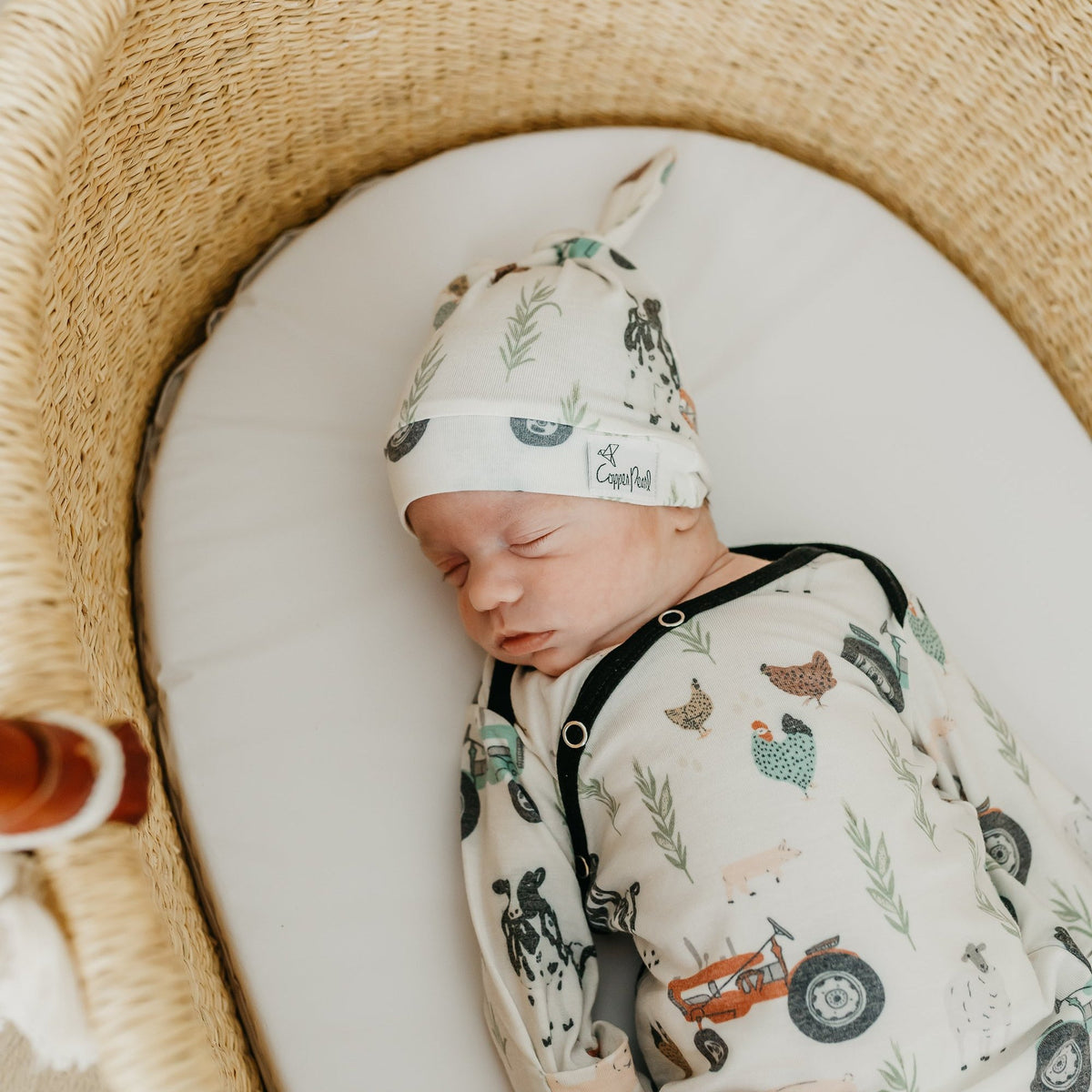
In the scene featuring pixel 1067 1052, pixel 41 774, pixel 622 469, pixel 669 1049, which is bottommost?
pixel 1067 1052

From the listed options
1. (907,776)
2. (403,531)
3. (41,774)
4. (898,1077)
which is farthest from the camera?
(403,531)

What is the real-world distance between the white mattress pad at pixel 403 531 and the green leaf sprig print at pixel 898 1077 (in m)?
0.26

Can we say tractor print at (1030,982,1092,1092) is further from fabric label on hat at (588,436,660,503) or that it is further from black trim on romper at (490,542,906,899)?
fabric label on hat at (588,436,660,503)

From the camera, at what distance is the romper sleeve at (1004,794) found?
0.94 metres

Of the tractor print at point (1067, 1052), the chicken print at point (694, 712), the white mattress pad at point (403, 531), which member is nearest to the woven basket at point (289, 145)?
the white mattress pad at point (403, 531)

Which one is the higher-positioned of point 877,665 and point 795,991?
point 877,665

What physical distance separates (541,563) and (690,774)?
0.23 metres

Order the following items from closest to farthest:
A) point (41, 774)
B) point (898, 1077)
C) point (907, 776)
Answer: point (41, 774) < point (898, 1077) < point (907, 776)

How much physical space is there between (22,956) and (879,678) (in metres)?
0.75

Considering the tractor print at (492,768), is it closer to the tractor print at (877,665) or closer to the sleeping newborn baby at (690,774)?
the sleeping newborn baby at (690,774)

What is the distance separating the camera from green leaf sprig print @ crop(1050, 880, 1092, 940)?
93 centimetres

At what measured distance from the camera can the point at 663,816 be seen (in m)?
0.88

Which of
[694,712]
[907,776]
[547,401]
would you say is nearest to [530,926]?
[694,712]

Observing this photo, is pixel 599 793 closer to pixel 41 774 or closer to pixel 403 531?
pixel 403 531
